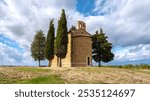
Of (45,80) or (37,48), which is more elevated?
(37,48)

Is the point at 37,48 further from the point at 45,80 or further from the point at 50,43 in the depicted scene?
the point at 45,80

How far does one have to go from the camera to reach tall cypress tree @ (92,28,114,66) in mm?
64750

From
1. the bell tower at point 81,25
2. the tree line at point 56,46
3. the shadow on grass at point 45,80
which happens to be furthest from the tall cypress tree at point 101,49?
the shadow on grass at point 45,80

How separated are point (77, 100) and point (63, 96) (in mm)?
886

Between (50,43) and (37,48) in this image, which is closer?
(50,43)

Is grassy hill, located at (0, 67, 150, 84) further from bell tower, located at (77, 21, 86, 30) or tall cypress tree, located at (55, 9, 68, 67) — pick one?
bell tower, located at (77, 21, 86, 30)

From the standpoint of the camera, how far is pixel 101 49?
6475 centimetres

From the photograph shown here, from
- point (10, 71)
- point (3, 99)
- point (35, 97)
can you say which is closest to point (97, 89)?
point (35, 97)

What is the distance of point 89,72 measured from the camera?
37562 millimetres

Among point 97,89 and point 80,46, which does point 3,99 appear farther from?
point 80,46

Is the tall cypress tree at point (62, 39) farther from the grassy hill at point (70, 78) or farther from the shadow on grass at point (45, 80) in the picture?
the shadow on grass at point (45, 80)

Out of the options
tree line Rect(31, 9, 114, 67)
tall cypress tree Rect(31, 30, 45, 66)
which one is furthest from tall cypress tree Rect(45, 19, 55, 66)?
tall cypress tree Rect(31, 30, 45, 66)

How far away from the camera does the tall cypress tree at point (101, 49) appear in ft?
212

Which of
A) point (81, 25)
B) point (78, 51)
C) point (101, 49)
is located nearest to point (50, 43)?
point (78, 51)
